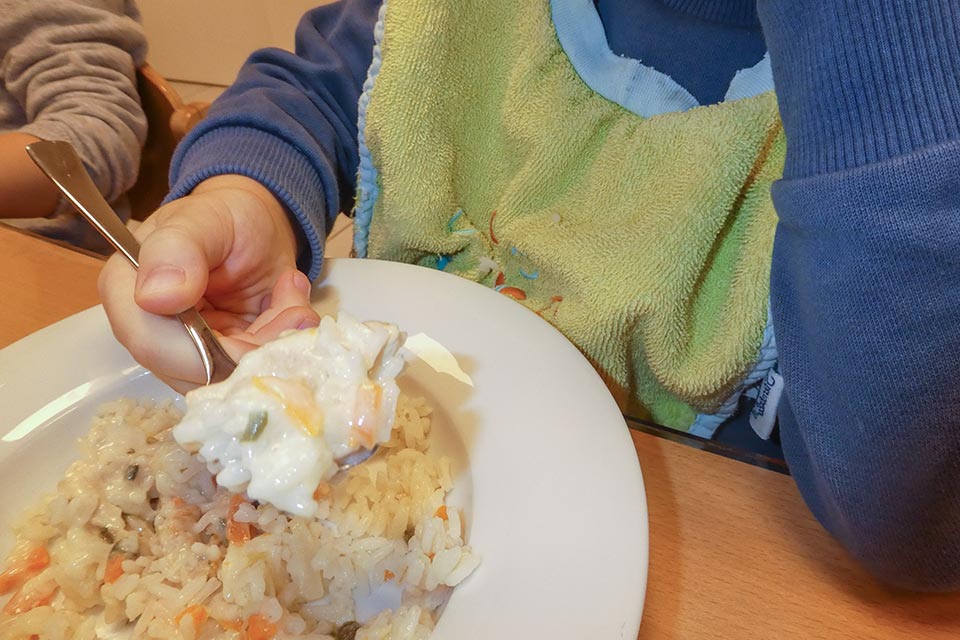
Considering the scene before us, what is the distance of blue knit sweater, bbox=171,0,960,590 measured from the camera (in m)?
0.47

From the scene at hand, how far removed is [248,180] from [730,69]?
1.90 ft

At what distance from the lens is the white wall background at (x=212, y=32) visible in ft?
8.59

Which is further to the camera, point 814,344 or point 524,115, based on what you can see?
point 524,115

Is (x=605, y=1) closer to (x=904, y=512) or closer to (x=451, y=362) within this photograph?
(x=451, y=362)

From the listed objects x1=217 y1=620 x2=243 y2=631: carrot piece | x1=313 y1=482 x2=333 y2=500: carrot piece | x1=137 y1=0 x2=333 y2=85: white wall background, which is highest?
x1=313 y1=482 x2=333 y2=500: carrot piece

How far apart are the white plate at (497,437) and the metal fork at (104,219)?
0.11m

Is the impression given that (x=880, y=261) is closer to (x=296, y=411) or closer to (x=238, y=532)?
(x=296, y=411)

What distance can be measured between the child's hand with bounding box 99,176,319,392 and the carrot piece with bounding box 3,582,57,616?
193 millimetres

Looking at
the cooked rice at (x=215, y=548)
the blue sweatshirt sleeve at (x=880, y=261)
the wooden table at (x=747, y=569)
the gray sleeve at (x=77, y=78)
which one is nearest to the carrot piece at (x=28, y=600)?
the cooked rice at (x=215, y=548)

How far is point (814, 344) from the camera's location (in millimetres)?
555

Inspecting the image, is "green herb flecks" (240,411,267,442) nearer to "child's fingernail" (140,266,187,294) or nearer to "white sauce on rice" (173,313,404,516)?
"white sauce on rice" (173,313,404,516)

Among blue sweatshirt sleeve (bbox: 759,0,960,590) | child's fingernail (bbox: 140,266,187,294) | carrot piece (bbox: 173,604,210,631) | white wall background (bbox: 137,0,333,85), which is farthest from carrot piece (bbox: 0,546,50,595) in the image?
white wall background (bbox: 137,0,333,85)

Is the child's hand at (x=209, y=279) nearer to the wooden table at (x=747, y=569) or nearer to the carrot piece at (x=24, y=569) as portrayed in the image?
the carrot piece at (x=24, y=569)

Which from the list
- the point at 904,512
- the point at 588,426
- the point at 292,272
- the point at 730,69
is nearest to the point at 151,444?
the point at 292,272
